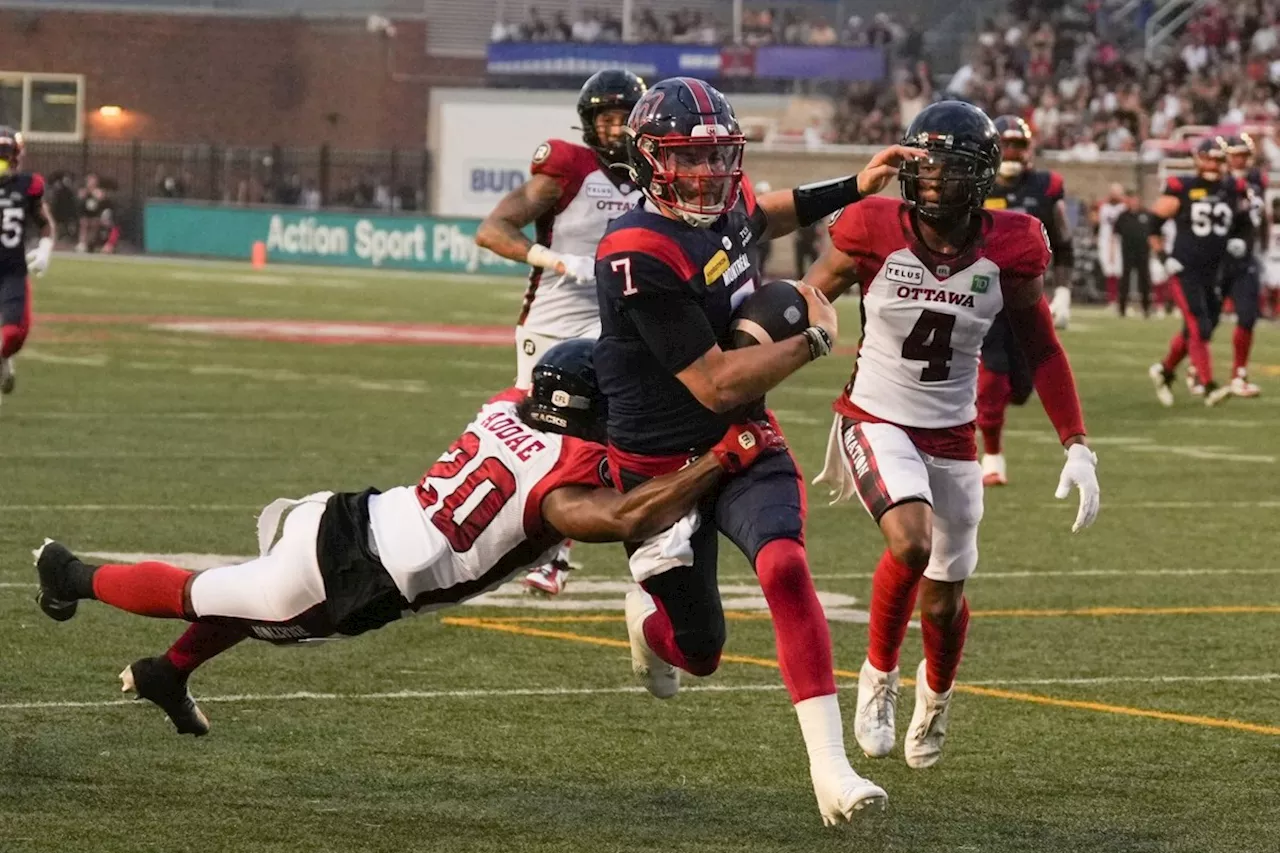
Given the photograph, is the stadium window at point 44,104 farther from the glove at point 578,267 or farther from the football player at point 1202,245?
the glove at point 578,267

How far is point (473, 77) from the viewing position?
51969 millimetres

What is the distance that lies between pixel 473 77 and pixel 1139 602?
44.6 metres

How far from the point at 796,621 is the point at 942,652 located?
1068 mm

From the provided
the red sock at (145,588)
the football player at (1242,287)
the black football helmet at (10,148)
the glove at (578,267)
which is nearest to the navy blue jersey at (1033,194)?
the glove at (578,267)

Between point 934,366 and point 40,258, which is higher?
point 934,366

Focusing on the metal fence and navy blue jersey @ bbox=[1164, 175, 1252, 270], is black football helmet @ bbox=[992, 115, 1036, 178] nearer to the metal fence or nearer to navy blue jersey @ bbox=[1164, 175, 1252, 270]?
navy blue jersey @ bbox=[1164, 175, 1252, 270]

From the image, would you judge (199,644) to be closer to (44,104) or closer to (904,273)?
(904,273)

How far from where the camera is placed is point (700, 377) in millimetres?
5008

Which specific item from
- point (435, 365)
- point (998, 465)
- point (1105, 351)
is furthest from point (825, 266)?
point (1105, 351)

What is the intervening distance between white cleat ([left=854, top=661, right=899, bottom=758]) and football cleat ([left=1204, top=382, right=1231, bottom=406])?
1148 cm

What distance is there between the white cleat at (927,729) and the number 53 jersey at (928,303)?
26.1 inches

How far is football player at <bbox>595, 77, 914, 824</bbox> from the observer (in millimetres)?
4965

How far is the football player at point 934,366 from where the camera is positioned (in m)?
5.94

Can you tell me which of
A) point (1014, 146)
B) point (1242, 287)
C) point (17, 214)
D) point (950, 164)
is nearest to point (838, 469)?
point (950, 164)
